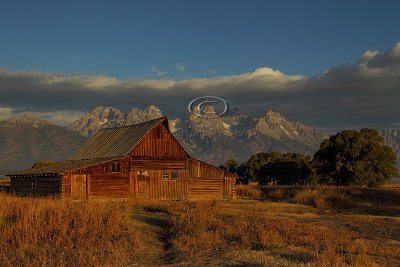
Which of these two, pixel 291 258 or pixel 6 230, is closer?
pixel 291 258

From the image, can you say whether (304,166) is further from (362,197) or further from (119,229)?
(119,229)

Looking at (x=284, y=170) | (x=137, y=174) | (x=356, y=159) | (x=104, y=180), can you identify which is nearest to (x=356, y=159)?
(x=356, y=159)

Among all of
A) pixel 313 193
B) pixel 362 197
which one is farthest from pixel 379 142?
pixel 313 193

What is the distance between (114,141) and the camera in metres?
A: 50.6

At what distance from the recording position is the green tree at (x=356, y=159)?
7012cm

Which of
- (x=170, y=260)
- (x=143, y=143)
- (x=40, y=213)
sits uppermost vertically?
(x=143, y=143)

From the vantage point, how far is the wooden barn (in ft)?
141

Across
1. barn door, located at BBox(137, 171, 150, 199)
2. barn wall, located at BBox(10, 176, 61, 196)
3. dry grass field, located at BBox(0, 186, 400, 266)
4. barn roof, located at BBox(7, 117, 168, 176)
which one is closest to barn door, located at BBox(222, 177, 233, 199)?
barn door, located at BBox(137, 171, 150, 199)

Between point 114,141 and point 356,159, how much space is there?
35913 millimetres

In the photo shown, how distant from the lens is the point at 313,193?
4144 cm

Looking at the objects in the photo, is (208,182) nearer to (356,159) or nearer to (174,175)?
(174,175)

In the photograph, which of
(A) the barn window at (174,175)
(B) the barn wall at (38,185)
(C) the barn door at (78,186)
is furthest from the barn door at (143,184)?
(B) the barn wall at (38,185)

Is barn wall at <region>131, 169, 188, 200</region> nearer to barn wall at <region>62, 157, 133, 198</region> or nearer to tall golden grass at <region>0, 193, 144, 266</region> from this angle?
barn wall at <region>62, 157, 133, 198</region>

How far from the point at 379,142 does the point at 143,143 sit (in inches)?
1574
